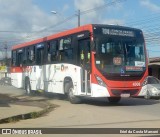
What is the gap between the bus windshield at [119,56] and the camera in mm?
17625

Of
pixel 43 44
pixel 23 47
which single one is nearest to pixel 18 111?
pixel 43 44

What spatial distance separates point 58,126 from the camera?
12148 mm

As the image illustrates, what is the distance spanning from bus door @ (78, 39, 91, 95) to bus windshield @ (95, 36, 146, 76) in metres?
0.60

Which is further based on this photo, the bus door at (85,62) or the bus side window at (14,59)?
the bus side window at (14,59)

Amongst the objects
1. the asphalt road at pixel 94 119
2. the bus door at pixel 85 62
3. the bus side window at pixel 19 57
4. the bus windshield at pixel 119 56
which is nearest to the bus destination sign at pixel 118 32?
the bus windshield at pixel 119 56

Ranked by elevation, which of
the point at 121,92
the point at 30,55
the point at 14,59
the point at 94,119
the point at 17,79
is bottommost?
the point at 94,119

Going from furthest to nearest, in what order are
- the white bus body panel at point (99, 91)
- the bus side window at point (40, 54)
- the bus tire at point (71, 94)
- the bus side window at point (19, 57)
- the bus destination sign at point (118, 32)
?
the bus side window at point (19, 57), the bus side window at point (40, 54), the bus tire at point (71, 94), the bus destination sign at point (118, 32), the white bus body panel at point (99, 91)

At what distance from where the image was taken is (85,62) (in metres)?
18.2

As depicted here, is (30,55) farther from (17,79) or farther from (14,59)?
(14,59)

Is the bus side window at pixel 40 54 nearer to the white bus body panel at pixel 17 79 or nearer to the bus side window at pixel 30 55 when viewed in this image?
the bus side window at pixel 30 55

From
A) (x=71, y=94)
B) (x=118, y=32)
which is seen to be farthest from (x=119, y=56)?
(x=71, y=94)

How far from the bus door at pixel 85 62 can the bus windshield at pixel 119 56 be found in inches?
23.5

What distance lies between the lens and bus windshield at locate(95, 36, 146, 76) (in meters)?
17.6

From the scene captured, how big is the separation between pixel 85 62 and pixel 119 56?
5.03 ft
